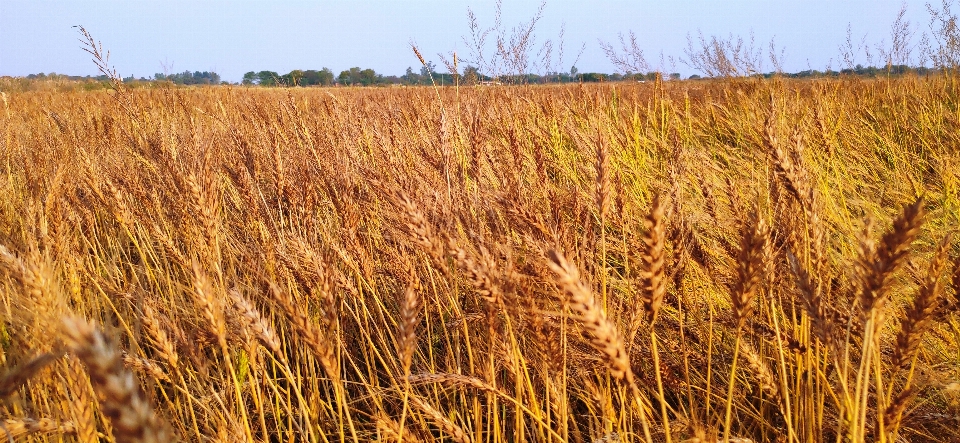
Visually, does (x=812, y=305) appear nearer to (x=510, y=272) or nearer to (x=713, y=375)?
(x=510, y=272)

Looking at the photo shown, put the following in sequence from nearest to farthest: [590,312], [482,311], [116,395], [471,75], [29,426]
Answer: [116,395] < [590,312] < [29,426] < [482,311] < [471,75]

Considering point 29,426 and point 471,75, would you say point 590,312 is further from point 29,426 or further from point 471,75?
point 471,75

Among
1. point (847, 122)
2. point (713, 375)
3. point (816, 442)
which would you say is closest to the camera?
point (816, 442)

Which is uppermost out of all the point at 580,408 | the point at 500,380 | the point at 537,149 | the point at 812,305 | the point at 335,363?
the point at 537,149

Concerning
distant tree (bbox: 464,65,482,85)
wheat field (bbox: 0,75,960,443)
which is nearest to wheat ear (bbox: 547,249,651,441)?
wheat field (bbox: 0,75,960,443)

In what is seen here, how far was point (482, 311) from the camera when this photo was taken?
1483mm

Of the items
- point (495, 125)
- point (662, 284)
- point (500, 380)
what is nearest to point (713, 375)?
point (500, 380)

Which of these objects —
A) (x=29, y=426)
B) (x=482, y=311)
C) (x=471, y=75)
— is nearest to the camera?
(x=29, y=426)

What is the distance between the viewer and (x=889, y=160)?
134 inches

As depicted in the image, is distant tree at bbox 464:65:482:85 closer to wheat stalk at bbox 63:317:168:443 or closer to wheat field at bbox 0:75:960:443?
wheat field at bbox 0:75:960:443

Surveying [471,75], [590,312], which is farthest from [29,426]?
[471,75]

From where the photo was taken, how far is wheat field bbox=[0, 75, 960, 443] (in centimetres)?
89

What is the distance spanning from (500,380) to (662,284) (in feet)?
3.17

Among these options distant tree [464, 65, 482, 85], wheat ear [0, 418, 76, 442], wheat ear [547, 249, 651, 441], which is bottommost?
wheat ear [0, 418, 76, 442]
